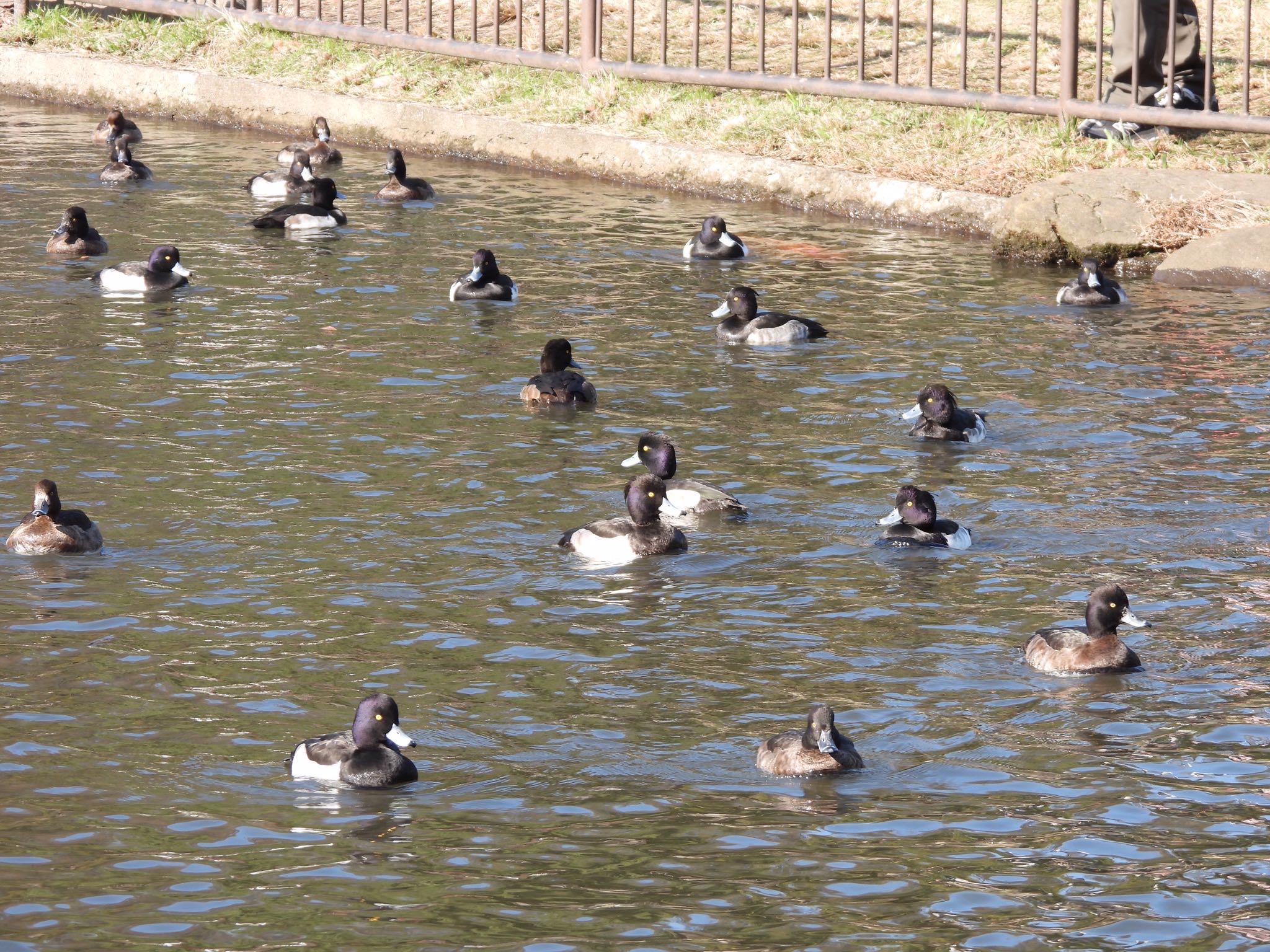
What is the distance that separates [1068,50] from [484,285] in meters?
7.26

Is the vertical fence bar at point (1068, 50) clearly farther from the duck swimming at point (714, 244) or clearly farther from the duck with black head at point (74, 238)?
the duck with black head at point (74, 238)

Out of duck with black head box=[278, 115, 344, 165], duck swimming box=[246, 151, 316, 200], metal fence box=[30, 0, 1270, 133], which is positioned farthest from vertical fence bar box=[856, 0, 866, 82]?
duck with black head box=[278, 115, 344, 165]

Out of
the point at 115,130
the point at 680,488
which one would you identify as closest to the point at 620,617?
the point at 680,488

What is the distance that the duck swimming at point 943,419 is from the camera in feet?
43.6

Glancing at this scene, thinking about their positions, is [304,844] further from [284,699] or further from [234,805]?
[284,699]

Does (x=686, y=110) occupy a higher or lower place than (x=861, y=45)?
lower

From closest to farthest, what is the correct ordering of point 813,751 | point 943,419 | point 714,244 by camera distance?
1. point 813,751
2. point 943,419
3. point 714,244

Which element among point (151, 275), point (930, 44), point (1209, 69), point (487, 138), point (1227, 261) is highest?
point (930, 44)

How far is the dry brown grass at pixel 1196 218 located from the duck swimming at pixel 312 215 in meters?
8.00

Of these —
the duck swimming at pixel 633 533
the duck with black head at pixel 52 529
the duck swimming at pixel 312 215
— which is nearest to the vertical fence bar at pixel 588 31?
the duck swimming at pixel 312 215

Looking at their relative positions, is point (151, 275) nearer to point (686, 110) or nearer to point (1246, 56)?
point (686, 110)

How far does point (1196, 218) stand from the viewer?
61.3 feet

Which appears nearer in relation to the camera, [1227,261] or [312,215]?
[1227,261]

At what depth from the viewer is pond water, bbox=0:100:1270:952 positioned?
7531mm
